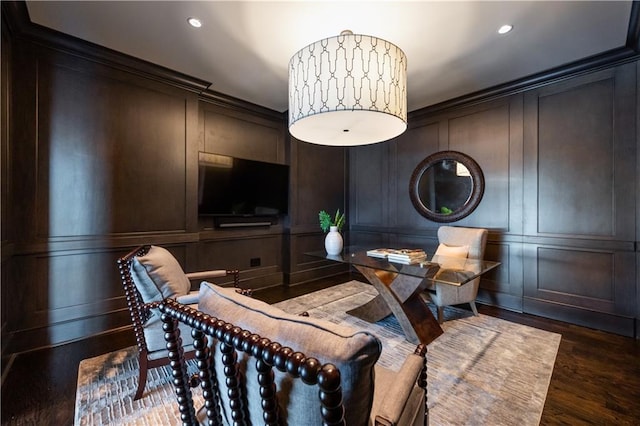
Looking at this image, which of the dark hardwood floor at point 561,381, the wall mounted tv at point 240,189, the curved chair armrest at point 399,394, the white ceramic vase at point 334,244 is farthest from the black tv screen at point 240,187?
the curved chair armrest at point 399,394

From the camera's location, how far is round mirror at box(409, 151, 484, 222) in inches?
145

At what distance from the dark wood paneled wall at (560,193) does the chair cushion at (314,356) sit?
3442 millimetres

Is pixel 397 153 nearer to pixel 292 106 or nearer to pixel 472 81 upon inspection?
pixel 472 81

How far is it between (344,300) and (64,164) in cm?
319

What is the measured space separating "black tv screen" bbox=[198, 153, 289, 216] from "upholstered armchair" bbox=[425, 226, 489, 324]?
233cm

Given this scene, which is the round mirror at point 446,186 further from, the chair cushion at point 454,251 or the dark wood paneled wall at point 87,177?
the dark wood paneled wall at point 87,177

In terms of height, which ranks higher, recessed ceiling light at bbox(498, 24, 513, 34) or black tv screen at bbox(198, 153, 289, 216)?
recessed ceiling light at bbox(498, 24, 513, 34)

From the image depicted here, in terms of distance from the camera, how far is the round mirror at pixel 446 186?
3.68 metres

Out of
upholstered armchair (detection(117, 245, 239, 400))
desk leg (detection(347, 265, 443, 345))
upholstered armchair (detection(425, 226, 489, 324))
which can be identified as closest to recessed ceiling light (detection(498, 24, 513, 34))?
upholstered armchair (detection(425, 226, 489, 324))

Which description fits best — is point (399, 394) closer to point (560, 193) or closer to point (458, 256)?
point (458, 256)

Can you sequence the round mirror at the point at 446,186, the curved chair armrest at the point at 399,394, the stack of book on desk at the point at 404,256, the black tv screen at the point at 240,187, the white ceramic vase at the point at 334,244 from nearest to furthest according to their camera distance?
the curved chair armrest at the point at 399,394
the stack of book on desk at the point at 404,256
the white ceramic vase at the point at 334,244
the black tv screen at the point at 240,187
the round mirror at the point at 446,186

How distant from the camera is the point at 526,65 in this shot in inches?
115

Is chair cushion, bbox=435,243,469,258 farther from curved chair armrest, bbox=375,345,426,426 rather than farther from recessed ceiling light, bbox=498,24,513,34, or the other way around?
curved chair armrest, bbox=375,345,426,426

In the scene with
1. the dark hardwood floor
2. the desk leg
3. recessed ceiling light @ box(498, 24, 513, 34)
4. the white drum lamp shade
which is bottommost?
the dark hardwood floor
